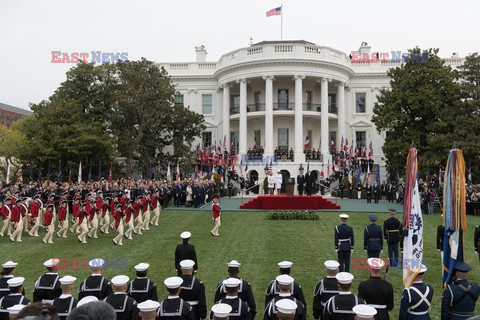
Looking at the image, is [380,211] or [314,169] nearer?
[380,211]

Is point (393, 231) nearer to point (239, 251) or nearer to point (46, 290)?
point (239, 251)

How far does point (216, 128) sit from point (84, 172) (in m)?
16.0

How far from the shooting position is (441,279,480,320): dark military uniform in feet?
19.1

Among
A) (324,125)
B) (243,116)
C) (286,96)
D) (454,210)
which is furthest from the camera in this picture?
(286,96)

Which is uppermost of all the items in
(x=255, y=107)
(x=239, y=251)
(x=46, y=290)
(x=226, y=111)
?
(x=255, y=107)

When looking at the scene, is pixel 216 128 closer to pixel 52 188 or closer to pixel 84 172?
pixel 84 172

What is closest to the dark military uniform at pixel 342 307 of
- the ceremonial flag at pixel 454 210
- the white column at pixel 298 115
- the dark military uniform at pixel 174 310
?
the dark military uniform at pixel 174 310

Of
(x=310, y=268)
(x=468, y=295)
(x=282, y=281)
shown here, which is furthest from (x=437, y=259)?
(x=282, y=281)

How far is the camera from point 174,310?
539cm

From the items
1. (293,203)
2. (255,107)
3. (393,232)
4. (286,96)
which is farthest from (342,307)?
(255,107)

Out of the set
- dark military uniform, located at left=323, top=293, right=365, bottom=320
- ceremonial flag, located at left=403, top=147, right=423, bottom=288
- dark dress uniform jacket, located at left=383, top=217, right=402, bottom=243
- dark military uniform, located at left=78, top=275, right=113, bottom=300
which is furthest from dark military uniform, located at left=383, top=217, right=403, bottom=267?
dark military uniform, located at left=78, top=275, right=113, bottom=300

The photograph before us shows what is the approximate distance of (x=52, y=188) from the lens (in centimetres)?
2192

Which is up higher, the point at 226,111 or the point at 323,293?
the point at 226,111

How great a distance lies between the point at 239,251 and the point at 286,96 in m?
31.4
